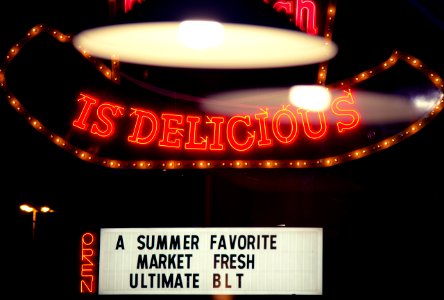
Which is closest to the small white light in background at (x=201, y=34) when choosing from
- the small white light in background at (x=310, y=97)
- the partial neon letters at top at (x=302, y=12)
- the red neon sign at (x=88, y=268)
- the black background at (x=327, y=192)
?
the partial neon letters at top at (x=302, y=12)

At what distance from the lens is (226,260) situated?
8.81 metres

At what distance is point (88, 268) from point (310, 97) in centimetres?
301

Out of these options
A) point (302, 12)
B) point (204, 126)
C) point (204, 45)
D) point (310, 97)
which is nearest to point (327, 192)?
point (310, 97)

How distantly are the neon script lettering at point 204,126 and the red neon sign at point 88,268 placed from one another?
3.94 ft

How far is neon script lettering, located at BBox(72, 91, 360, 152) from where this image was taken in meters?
8.69

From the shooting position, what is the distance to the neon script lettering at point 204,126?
869 cm

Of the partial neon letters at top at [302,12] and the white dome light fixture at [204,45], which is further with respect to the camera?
the white dome light fixture at [204,45]

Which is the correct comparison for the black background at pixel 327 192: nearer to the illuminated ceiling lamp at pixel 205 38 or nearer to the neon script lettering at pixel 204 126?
the illuminated ceiling lamp at pixel 205 38

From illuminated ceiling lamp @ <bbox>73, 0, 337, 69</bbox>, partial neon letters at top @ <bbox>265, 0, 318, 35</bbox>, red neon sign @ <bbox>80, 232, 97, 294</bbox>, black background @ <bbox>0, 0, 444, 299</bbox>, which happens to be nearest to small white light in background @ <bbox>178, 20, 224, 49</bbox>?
illuminated ceiling lamp @ <bbox>73, 0, 337, 69</bbox>

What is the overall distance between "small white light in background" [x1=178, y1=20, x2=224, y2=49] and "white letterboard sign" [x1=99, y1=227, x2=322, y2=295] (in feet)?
7.24

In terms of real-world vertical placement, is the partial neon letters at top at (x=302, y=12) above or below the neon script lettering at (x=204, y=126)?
above

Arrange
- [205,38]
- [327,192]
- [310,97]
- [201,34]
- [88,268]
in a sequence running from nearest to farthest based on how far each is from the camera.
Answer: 1. [88,268]
2. [310,97]
3. [201,34]
4. [205,38]
5. [327,192]

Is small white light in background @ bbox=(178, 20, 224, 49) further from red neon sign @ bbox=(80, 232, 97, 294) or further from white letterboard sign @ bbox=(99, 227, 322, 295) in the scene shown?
red neon sign @ bbox=(80, 232, 97, 294)

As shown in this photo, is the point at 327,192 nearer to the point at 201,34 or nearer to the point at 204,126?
the point at 204,126
